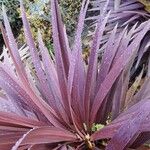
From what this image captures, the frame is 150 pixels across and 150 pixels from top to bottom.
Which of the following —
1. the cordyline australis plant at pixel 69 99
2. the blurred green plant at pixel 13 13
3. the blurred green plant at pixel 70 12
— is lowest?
the cordyline australis plant at pixel 69 99

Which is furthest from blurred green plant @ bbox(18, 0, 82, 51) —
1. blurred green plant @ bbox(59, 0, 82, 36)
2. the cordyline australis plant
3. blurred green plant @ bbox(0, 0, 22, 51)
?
the cordyline australis plant

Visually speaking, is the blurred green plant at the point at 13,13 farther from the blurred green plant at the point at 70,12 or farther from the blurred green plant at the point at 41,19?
the blurred green plant at the point at 70,12

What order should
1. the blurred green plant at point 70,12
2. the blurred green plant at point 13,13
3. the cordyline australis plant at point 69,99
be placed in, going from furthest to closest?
the blurred green plant at point 13,13 < the blurred green plant at point 70,12 < the cordyline australis plant at point 69,99

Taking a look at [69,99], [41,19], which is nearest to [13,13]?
[41,19]

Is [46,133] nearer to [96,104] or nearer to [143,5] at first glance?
[96,104]

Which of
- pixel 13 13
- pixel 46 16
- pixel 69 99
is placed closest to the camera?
pixel 69 99

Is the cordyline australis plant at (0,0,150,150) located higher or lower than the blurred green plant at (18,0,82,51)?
lower

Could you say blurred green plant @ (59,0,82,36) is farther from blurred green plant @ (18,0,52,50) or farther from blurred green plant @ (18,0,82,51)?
blurred green plant @ (18,0,52,50)

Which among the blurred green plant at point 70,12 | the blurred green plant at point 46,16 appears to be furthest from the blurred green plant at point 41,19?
the blurred green plant at point 70,12

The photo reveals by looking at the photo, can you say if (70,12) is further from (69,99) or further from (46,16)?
(69,99)
